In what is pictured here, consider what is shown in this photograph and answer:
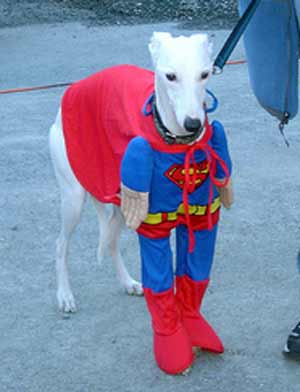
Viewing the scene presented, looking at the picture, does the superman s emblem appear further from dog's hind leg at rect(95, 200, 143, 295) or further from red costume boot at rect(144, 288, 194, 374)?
dog's hind leg at rect(95, 200, 143, 295)

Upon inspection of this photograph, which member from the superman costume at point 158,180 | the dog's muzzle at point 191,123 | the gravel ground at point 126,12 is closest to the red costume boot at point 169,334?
the superman costume at point 158,180

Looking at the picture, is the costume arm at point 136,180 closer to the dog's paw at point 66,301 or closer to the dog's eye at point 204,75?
the dog's eye at point 204,75

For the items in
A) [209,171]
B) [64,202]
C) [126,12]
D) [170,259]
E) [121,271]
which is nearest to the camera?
[209,171]

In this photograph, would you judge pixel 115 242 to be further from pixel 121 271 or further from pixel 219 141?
pixel 219 141

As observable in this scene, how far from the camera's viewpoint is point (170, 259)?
143 inches

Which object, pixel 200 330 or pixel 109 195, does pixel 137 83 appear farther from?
pixel 200 330

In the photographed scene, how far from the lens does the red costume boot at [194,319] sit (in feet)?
12.3

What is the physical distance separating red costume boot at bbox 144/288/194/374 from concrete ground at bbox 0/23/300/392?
0.20 feet

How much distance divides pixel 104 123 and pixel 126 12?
22.2 feet

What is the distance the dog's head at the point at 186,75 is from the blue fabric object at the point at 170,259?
50cm

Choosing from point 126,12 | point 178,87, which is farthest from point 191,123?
point 126,12

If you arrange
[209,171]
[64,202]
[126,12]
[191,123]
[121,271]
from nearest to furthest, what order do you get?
1. [191,123]
2. [209,171]
3. [64,202]
4. [121,271]
5. [126,12]

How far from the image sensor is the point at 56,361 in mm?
3838

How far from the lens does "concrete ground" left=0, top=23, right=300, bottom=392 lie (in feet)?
12.3
